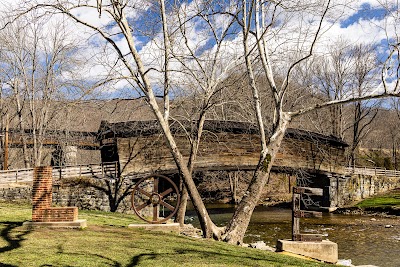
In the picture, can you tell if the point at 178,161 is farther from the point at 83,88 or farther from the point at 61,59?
the point at 61,59

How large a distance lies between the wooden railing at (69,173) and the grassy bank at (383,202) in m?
18.6

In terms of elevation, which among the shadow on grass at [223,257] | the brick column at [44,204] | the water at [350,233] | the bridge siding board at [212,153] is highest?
the bridge siding board at [212,153]

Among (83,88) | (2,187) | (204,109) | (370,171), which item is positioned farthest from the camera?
(370,171)

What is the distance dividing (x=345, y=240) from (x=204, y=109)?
933 centimetres

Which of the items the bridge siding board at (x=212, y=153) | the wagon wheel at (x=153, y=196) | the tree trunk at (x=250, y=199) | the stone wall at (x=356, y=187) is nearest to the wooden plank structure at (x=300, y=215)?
the tree trunk at (x=250, y=199)

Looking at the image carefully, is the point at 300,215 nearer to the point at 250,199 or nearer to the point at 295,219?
the point at 295,219

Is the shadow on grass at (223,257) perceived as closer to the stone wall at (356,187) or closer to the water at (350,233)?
the water at (350,233)

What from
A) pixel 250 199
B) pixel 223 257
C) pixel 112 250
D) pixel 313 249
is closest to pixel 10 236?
pixel 112 250

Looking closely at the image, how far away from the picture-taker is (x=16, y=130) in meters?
28.7

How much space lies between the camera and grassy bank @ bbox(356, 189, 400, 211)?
28.9m

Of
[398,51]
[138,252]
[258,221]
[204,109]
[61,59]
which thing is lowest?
[258,221]

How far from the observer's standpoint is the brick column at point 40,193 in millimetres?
10344

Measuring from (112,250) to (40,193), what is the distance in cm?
319

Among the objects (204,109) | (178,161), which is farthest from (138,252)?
(204,109)
